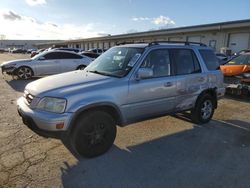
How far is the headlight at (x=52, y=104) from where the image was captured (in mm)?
3469

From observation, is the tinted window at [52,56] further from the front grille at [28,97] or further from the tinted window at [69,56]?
the front grille at [28,97]

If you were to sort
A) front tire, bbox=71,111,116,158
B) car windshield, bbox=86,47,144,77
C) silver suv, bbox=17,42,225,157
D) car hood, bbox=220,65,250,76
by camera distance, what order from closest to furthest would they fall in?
silver suv, bbox=17,42,225,157
front tire, bbox=71,111,116,158
car windshield, bbox=86,47,144,77
car hood, bbox=220,65,250,76

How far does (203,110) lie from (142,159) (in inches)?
99.6

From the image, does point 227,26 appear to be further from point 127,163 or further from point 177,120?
point 127,163

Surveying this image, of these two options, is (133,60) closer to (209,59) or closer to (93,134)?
(93,134)

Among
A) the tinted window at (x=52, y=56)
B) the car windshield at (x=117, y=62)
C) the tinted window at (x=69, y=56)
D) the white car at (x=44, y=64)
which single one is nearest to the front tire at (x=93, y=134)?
the car windshield at (x=117, y=62)

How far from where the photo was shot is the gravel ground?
10.8ft

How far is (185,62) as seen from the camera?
202 inches

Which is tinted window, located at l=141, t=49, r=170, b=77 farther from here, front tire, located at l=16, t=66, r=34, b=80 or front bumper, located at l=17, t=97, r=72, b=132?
front tire, located at l=16, t=66, r=34, b=80

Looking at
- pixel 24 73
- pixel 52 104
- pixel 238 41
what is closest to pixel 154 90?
pixel 52 104

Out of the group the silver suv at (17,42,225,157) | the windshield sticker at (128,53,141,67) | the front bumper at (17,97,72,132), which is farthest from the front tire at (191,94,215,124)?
the front bumper at (17,97,72,132)

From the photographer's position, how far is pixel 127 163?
378 centimetres

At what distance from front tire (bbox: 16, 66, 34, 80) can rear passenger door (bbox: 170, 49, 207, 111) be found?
945 cm

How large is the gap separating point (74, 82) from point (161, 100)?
69.8 inches
